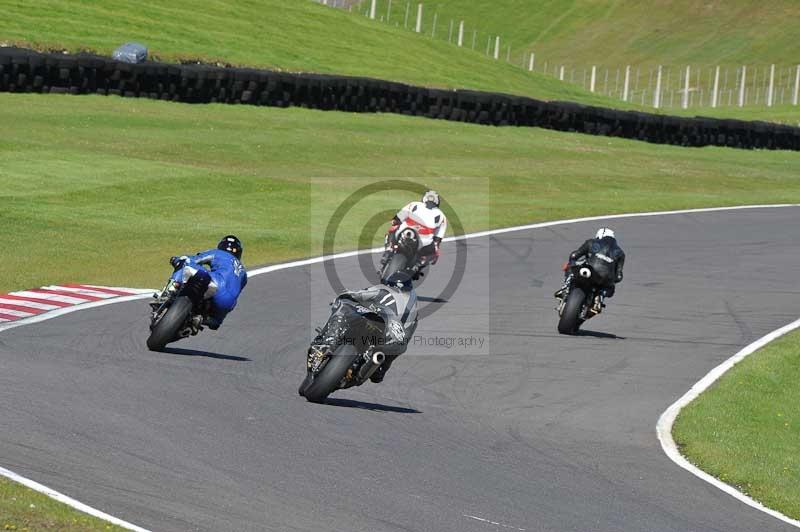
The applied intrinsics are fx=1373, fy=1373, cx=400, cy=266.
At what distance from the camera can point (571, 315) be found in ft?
51.2

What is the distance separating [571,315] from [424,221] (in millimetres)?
2721

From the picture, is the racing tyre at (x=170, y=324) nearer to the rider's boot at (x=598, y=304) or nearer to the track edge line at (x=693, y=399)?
the track edge line at (x=693, y=399)

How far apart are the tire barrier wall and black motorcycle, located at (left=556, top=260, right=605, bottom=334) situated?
1924 centimetres

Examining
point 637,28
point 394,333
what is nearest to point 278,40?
point 394,333

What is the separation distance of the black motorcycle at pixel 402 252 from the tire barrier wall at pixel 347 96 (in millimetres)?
16930

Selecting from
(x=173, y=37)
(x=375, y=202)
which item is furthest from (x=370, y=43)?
(x=375, y=202)

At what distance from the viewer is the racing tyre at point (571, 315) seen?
1559cm

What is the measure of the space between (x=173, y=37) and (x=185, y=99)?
32.9 feet

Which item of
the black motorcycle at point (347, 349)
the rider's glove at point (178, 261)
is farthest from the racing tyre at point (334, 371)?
the rider's glove at point (178, 261)

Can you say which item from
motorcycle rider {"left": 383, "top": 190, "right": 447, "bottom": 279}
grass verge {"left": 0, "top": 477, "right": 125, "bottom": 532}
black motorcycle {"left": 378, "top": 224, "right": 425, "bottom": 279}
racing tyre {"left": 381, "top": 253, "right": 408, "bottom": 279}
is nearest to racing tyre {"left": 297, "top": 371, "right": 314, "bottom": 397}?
grass verge {"left": 0, "top": 477, "right": 125, "bottom": 532}

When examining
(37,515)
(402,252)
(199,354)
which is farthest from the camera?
(402,252)

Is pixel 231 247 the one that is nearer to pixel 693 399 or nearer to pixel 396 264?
pixel 396 264

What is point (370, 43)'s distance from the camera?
54969 millimetres

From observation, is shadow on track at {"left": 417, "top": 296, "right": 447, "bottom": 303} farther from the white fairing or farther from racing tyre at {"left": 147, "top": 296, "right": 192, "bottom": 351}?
racing tyre at {"left": 147, "top": 296, "right": 192, "bottom": 351}
